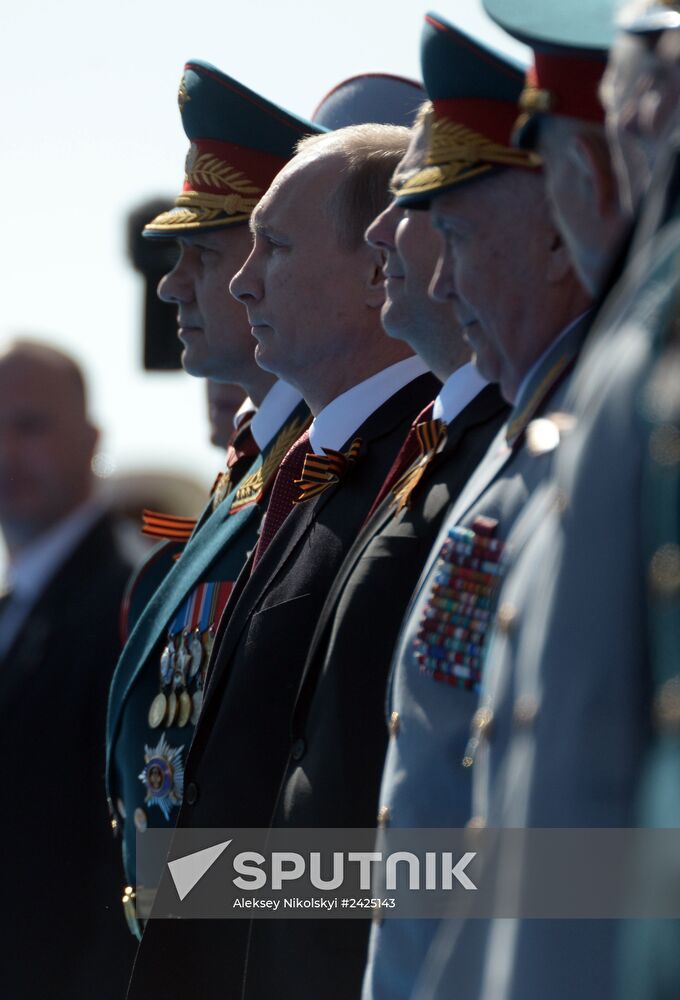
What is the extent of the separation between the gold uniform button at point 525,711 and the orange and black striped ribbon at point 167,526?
3250 mm

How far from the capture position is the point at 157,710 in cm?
452

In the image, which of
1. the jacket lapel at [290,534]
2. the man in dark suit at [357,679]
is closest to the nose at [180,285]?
the jacket lapel at [290,534]

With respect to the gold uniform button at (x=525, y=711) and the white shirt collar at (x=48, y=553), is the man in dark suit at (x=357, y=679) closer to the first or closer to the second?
the gold uniform button at (x=525, y=711)

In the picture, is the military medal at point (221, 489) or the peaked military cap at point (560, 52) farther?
the military medal at point (221, 489)

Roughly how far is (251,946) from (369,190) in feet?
6.00

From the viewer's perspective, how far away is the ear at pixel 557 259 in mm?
2836

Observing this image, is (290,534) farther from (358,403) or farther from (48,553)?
(48,553)

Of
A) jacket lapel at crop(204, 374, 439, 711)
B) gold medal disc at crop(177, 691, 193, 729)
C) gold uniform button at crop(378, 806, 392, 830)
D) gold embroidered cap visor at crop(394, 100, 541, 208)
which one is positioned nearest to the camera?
gold uniform button at crop(378, 806, 392, 830)

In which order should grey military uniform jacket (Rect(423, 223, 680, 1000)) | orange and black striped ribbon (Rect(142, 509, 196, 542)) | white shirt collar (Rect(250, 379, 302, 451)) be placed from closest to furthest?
grey military uniform jacket (Rect(423, 223, 680, 1000)) → white shirt collar (Rect(250, 379, 302, 451)) → orange and black striped ribbon (Rect(142, 509, 196, 542))

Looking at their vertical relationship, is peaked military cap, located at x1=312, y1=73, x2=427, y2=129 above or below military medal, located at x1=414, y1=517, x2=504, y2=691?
above

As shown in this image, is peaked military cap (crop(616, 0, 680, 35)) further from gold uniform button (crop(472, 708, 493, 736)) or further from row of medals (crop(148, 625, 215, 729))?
row of medals (crop(148, 625, 215, 729))

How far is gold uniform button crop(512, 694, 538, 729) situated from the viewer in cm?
192

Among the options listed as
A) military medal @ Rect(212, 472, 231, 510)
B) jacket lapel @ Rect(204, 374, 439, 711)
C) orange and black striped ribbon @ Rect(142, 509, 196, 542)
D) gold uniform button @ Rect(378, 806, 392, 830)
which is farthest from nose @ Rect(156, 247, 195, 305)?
gold uniform button @ Rect(378, 806, 392, 830)

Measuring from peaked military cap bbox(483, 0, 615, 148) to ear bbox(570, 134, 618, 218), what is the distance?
54mm
